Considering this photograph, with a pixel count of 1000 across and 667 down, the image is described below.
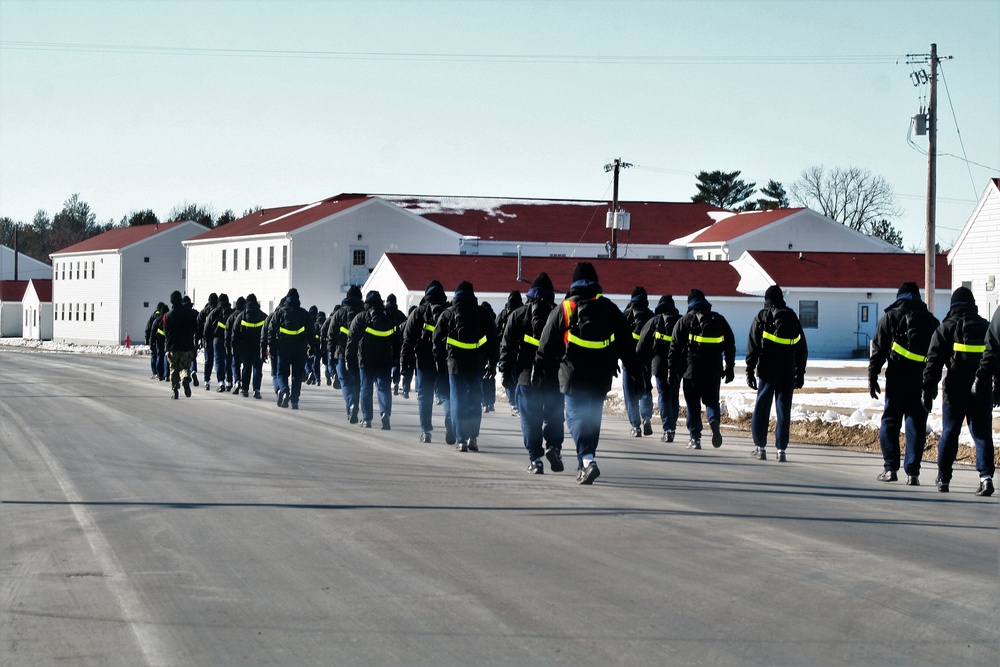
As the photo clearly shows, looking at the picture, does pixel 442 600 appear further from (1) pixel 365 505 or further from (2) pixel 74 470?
(2) pixel 74 470

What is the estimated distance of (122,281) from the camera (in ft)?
261

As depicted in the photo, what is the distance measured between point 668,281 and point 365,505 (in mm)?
Result: 45910

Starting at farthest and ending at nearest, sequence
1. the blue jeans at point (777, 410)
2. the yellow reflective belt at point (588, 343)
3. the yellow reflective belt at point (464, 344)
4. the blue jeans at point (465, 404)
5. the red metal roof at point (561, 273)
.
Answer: the red metal roof at point (561, 273)
the yellow reflective belt at point (464, 344)
the blue jeans at point (465, 404)
the blue jeans at point (777, 410)
the yellow reflective belt at point (588, 343)

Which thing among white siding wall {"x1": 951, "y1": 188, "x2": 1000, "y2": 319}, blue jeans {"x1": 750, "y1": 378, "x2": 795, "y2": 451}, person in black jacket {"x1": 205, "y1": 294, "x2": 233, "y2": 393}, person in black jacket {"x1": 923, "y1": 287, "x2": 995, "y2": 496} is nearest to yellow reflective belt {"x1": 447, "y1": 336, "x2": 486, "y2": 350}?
blue jeans {"x1": 750, "y1": 378, "x2": 795, "y2": 451}

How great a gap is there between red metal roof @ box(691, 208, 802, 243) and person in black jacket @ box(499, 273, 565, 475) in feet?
193

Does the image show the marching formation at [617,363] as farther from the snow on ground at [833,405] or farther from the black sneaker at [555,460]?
the snow on ground at [833,405]

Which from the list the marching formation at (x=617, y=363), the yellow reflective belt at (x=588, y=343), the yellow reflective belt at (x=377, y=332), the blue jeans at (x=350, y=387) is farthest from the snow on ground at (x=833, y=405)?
the blue jeans at (x=350, y=387)

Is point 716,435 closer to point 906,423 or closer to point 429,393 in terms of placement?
point 906,423

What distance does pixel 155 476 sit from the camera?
12.0 m

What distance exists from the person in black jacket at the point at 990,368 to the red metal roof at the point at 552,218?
6240 cm

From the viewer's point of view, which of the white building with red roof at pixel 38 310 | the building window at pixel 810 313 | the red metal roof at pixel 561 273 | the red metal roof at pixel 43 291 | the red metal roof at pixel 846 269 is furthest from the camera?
the red metal roof at pixel 43 291

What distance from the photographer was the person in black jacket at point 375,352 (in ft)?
57.2

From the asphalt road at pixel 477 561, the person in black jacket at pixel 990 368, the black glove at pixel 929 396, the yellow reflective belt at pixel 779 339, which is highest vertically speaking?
the yellow reflective belt at pixel 779 339

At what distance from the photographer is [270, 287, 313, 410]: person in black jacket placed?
70.3 feet
